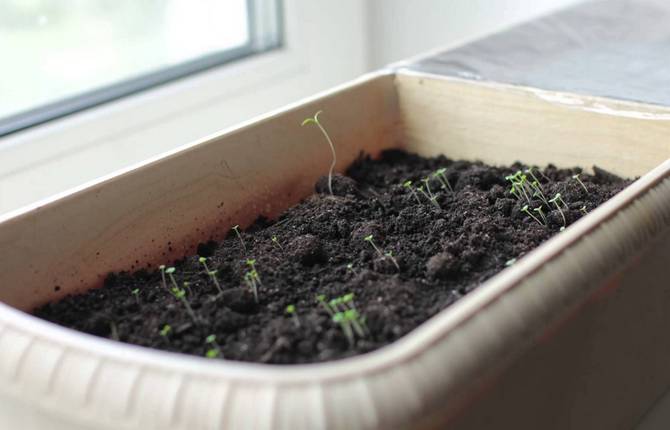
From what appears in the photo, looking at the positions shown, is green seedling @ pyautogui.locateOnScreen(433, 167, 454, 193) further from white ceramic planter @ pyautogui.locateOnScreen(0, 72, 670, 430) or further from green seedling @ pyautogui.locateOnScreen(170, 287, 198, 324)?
green seedling @ pyautogui.locateOnScreen(170, 287, 198, 324)

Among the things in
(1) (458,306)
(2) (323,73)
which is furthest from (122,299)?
(2) (323,73)

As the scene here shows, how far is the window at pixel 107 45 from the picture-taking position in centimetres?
171

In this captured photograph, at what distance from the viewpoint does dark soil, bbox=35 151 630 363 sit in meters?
0.78

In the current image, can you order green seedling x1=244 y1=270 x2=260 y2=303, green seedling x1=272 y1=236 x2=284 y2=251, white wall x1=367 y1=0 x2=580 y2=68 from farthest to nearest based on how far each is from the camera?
white wall x1=367 y1=0 x2=580 y2=68 → green seedling x1=272 y1=236 x2=284 y2=251 → green seedling x1=244 y1=270 x2=260 y2=303

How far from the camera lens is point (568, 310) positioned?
72 cm

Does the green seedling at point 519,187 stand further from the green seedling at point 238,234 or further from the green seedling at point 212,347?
the green seedling at point 212,347

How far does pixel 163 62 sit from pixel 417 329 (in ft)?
5.02

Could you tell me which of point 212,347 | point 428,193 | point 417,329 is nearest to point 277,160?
point 428,193

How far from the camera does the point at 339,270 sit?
3.04ft

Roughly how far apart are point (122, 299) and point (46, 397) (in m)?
0.29

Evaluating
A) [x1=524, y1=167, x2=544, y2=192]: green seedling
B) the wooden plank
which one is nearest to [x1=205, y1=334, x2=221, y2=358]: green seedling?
[x1=524, y1=167, x2=544, y2=192]: green seedling

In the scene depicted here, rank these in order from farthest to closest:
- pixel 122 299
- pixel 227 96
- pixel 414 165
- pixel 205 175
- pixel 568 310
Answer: pixel 227 96, pixel 414 165, pixel 205 175, pixel 122 299, pixel 568 310

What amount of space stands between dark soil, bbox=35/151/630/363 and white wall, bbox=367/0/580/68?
44.4 inches

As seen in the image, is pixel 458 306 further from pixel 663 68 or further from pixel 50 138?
pixel 50 138
